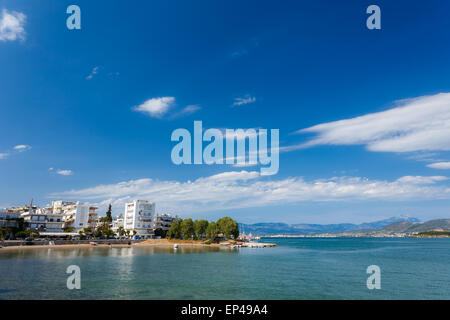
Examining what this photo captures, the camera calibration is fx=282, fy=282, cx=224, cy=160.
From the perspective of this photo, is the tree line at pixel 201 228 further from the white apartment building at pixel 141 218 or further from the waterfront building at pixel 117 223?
the waterfront building at pixel 117 223

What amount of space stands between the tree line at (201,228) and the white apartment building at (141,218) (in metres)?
11.2

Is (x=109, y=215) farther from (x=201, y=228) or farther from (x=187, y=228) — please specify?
(x=201, y=228)

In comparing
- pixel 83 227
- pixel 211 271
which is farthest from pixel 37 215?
pixel 211 271

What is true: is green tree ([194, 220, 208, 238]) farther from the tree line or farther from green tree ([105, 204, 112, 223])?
green tree ([105, 204, 112, 223])

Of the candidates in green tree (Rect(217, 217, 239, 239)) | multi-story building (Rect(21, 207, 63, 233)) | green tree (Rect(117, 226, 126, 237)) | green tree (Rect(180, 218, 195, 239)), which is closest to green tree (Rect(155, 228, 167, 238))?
green tree (Rect(117, 226, 126, 237))

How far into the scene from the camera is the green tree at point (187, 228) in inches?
4407

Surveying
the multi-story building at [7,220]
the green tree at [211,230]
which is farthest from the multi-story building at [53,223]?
the green tree at [211,230]

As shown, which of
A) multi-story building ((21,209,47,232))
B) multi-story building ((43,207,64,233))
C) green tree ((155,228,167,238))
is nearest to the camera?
multi-story building ((21,209,47,232))

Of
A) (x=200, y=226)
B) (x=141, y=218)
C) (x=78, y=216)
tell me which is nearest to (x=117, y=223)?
(x=141, y=218)

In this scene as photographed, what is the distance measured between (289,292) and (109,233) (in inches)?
3757

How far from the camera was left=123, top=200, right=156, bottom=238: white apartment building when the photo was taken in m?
119

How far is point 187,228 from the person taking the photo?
112 metres

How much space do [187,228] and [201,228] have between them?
579 centimetres

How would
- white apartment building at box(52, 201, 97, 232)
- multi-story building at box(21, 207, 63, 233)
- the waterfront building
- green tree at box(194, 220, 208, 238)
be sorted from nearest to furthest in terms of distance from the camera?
multi-story building at box(21, 207, 63, 233), white apartment building at box(52, 201, 97, 232), green tree at box(194, 220, 208, 238), the waterfront building
